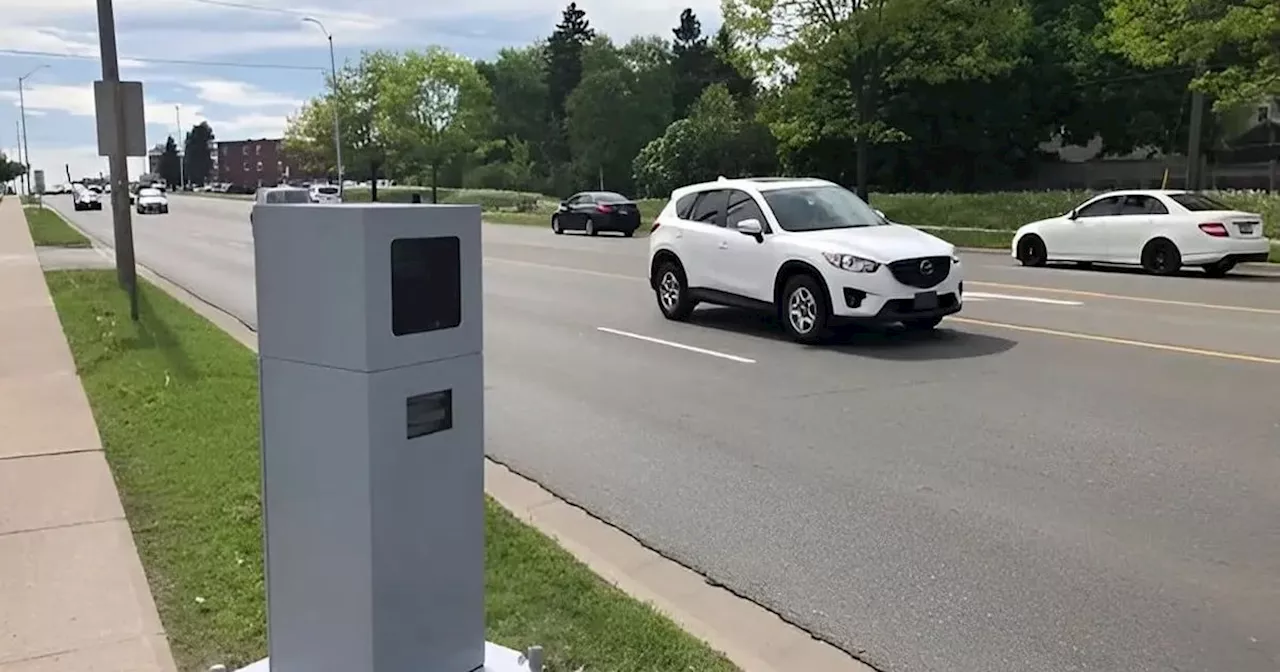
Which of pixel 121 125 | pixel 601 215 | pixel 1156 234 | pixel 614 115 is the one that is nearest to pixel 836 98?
pixel 601 215

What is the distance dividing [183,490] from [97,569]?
1.06m

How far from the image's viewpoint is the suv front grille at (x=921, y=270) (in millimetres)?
11305

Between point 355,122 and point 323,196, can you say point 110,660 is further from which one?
point 355,122

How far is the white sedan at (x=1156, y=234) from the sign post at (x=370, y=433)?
18.4 meters

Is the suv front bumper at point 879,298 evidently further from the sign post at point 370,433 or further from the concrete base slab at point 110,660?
the sign post at point 370,433

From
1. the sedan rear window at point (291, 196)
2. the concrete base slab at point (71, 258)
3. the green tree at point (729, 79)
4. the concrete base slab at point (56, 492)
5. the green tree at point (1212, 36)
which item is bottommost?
the concrete base slab at point (71, 258)

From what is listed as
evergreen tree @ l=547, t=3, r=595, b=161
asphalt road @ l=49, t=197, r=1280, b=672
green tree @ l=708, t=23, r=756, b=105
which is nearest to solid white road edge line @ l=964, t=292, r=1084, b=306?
asphalt road @ l=49, t=197, r=1280, b=672

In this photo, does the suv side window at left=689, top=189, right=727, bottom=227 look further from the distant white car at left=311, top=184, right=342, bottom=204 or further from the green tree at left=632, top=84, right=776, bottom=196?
the green tree at left=632, top=84, right=776, bottom=196

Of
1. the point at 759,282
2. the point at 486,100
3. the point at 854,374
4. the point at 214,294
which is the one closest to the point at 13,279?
the point at 214,294

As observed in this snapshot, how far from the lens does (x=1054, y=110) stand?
55.3 m

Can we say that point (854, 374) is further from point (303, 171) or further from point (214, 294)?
point (303, 171)

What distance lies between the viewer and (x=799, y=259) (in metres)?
11.9

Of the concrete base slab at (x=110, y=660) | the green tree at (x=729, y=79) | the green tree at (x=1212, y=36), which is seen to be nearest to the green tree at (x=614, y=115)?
the green tree at (x=729, y=79)

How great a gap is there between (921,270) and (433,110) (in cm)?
7712
